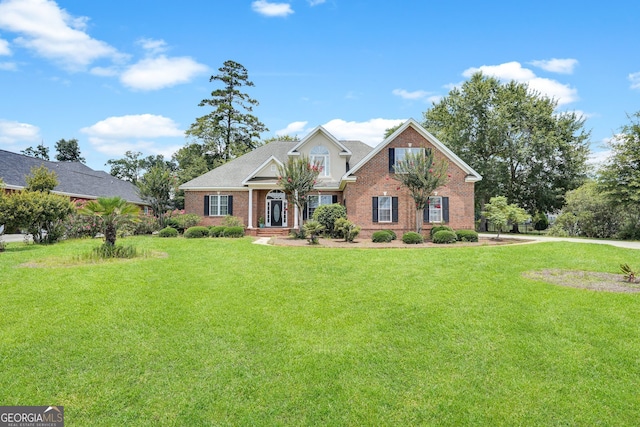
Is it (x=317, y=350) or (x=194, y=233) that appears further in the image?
(x=194, y=233)

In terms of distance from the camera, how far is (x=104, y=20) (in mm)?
11977

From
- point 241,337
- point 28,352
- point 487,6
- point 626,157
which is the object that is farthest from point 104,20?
point 626,157

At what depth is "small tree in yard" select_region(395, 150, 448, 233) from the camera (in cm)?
1880

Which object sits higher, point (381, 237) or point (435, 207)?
point (435, 207)

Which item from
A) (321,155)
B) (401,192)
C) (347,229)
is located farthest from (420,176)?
(321,155)

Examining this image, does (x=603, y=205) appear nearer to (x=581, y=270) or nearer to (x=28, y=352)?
(x=581, y=270)

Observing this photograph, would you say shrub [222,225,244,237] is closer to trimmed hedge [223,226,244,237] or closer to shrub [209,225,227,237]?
trimmed hedge [223,226,244,237]

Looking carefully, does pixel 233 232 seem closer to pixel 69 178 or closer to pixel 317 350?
pixel 317 350

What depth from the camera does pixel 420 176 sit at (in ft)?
61.5

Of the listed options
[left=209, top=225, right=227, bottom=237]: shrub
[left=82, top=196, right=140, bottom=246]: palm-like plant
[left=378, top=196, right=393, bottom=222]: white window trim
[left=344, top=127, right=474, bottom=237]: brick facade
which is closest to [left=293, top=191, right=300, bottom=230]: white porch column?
[left=344, top=127, right=474, bottom=237]: brick facade

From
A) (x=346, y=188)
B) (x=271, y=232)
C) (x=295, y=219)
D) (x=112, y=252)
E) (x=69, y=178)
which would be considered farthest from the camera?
(x=69, y=178)

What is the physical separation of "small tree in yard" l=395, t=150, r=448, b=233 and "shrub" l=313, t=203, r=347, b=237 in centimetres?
368

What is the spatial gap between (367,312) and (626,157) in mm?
24874

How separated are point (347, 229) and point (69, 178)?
26488 mm
